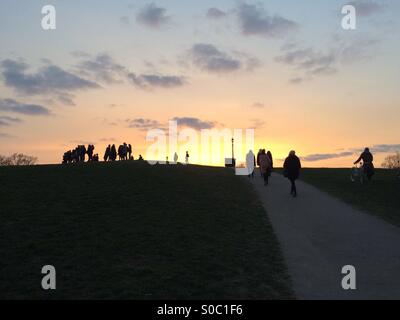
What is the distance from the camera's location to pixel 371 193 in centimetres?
2548

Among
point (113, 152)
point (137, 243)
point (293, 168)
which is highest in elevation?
point (113, 152)

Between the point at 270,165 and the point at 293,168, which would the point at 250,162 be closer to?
the point at 270,165

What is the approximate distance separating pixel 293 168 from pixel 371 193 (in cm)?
521

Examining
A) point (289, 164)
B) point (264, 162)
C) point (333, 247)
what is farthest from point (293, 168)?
point (333, 247)

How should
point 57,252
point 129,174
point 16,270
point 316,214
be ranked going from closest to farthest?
point 16,270, point 57,252, point 316,214, point 129,174

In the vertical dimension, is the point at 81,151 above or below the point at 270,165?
above

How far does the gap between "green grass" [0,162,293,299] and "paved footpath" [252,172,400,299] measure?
517mm

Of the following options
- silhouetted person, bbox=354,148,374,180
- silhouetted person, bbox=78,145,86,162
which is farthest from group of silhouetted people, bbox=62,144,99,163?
silhouetted person, bbox=354,148,374,180

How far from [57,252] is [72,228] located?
9.08ft

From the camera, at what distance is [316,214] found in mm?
18844

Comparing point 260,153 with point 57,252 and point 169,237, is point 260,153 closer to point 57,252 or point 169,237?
point 169,237

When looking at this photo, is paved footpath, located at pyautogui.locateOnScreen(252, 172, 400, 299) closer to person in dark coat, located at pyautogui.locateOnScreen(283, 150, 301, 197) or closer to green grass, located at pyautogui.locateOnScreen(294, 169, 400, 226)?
green grass, located at pyautogui.locateOnScreen(294, 169, 400, 226)

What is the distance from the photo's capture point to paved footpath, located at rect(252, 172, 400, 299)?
1020 cm
